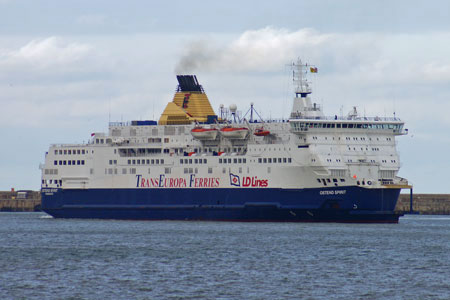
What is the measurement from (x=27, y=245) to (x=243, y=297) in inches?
754

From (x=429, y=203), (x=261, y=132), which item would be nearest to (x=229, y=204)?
(x=261, y=132)

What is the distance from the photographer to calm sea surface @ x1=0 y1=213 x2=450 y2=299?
1230 inches

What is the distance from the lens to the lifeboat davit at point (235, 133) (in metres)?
61.2

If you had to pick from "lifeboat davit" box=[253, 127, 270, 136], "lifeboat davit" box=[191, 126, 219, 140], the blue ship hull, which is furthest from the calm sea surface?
"lifeboat davit" box=[191, 126, 219, 140]

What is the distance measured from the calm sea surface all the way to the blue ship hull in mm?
1496

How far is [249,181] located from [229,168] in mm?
1743

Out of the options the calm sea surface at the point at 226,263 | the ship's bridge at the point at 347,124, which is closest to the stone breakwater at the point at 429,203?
the ship's bridge at the point at 347,124

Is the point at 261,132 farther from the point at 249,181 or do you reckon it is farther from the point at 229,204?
the point at 229,204

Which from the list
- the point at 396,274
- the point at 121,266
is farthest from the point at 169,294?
the point at 396,274

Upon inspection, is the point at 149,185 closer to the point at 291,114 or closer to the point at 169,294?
the point at 291,114

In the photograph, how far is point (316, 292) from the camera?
3108 cm

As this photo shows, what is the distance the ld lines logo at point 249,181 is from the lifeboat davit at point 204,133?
309 centimetres

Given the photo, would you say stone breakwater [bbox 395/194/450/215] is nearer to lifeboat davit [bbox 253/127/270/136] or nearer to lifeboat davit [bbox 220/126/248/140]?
lifeboat davit [bbox 220/126/248/140]

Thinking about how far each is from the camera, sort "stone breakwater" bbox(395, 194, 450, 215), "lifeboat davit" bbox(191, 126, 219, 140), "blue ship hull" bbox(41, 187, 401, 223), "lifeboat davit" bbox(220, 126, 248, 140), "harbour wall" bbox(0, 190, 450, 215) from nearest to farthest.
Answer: "blue ship hull" bbox(41, 187, 401, 223), "lifeboat davit" bbox(220, 126, 248, 140), "lifeboat davit" bbox(191, 126, 219, 140), "stone breakwater" bbox(395, 194, 450, 215), "harbour wall" bbox(0, 190, 450, 215)
